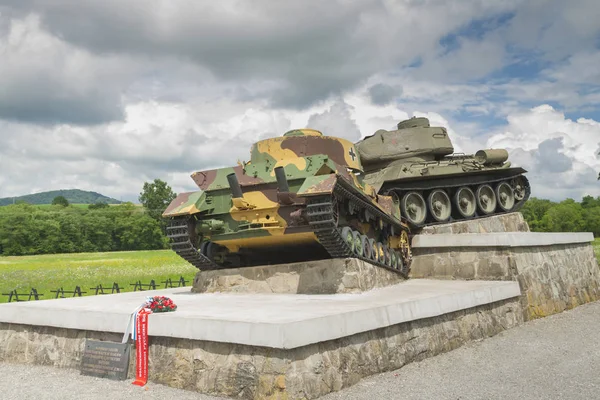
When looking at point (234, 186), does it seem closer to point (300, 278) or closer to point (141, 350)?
point (300, 278)

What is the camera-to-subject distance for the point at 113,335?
778 cm

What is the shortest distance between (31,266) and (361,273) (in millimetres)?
25392

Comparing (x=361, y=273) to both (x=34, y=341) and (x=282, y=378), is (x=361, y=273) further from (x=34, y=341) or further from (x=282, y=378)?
(x=34, y=341)

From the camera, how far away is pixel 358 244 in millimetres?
10992

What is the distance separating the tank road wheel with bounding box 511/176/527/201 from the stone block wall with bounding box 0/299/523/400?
11229 millimetres

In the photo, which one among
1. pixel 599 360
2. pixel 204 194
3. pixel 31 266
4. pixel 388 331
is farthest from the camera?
pixel 31 266

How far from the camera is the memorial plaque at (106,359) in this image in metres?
7.36

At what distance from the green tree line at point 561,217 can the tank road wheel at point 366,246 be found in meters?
60.9

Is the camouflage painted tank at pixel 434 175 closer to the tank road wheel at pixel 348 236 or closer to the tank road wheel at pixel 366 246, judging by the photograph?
the tank road wheel at pixel 366 246

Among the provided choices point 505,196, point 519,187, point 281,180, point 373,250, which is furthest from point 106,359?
point 519,187

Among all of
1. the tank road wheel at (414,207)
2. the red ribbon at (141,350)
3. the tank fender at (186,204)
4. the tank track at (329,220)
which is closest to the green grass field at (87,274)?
the tank road wheel at (414,207)

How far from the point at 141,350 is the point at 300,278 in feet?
13.1

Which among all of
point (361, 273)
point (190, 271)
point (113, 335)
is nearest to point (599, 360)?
point (361, 273)

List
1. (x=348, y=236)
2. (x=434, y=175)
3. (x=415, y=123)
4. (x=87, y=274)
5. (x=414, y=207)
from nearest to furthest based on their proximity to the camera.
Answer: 1. (x=348, y=236)
2. (x=414, y=207)
3. (x=434, y=175)
4. (x=415, y=123)
5. (x=87, y=274)
